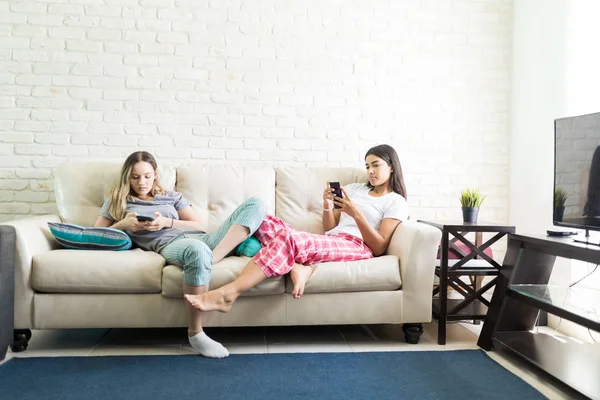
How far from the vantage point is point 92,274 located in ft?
6.95

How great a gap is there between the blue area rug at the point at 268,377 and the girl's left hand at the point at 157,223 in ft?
2.04

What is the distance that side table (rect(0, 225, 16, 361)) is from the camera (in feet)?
6.50

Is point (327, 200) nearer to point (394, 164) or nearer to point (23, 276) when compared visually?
point (394, 164)

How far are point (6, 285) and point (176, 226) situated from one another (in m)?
0.79

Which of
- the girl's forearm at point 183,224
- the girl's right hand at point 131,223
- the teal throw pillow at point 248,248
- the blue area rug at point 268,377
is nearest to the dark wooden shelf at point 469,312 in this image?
the blue area rug at point 268,377

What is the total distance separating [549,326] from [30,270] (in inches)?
107

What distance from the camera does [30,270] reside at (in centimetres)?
212

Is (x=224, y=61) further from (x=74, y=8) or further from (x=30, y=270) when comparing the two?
(x=30, y=270)

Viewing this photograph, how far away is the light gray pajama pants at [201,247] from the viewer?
6.77 ft

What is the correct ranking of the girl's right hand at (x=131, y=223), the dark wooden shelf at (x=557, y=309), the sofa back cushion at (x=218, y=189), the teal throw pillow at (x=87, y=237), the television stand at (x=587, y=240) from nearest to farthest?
the dark wooden shelf at (x=557, y=309) → the television stand at (x=587, y=240) → the teal throw pillow at (x=87, y=237) → the girl's right hand at (x=131, y=223) → the sofa back cushion at (x=218, y=189)

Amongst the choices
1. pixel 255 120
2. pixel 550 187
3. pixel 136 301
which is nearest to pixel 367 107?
pixel 255 120

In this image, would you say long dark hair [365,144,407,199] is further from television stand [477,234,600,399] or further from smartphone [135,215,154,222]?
smartphone [135,215,154,222]

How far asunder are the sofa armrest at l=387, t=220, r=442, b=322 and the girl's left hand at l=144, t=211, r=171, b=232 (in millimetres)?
1203

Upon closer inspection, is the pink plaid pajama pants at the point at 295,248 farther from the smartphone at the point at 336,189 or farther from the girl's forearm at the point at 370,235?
the smartphone at the point at 336,189
